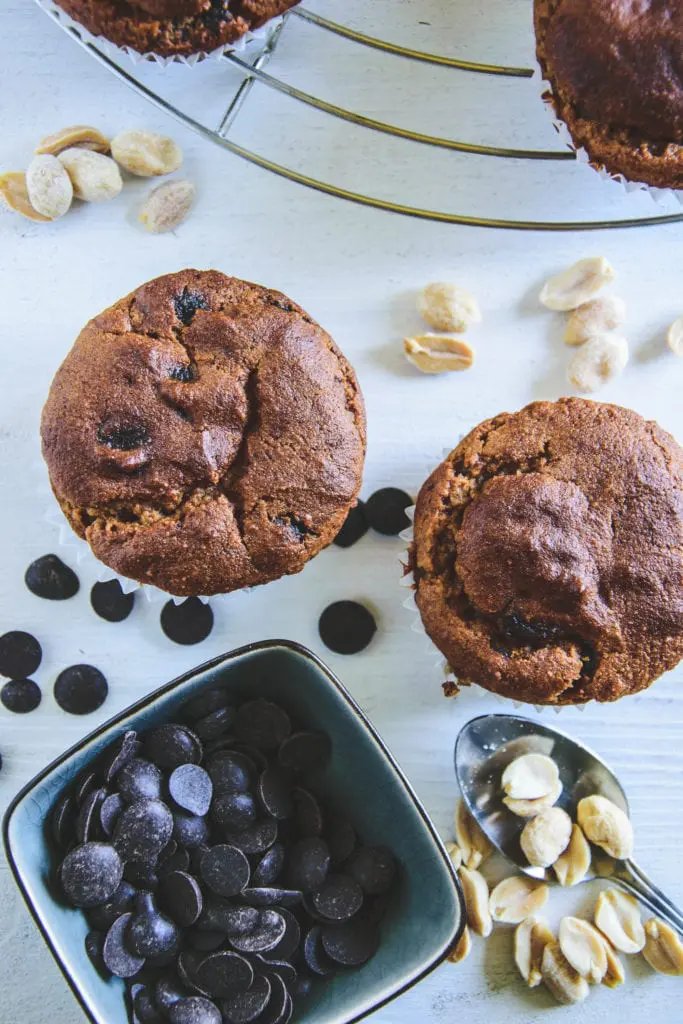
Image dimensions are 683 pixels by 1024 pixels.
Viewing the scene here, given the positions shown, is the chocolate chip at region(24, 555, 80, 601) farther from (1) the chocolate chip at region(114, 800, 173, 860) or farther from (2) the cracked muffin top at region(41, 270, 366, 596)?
(1) the chocolate chip at region(114, 800, 173, 860)

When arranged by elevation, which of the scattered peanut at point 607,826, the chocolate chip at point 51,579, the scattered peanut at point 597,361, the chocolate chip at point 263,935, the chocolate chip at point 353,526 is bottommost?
the scattered peanut at point 607,826

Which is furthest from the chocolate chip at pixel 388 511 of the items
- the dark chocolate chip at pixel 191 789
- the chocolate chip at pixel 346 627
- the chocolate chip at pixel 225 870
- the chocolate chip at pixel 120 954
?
the chocolate chip at pixel 120 954

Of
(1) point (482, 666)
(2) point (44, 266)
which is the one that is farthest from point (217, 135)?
(1) point (482, 666)

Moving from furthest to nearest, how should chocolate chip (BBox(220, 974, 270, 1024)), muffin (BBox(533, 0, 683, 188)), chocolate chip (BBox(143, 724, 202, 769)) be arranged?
chocolate chip (BBox(143, 724, 202, 769)) → chocolate chip (BBox(220, 974, 270, 1024)) → muffin (BBox(533, 0, 683, 188))

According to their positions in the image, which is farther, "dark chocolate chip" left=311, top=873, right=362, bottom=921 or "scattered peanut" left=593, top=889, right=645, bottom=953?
"scattered peanut" left=593, top=889, right=645, bottom=953

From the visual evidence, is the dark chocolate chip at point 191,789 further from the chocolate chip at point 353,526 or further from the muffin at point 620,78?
the muffin at point 620,78

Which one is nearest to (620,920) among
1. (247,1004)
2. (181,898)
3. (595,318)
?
(247,1004)

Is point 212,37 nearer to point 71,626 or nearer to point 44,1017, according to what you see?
point 71,626

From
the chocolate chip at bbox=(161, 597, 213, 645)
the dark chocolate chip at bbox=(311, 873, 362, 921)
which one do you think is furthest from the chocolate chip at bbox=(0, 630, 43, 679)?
the dark chocolate chip at bbox=(311, 873, 362, 921)
